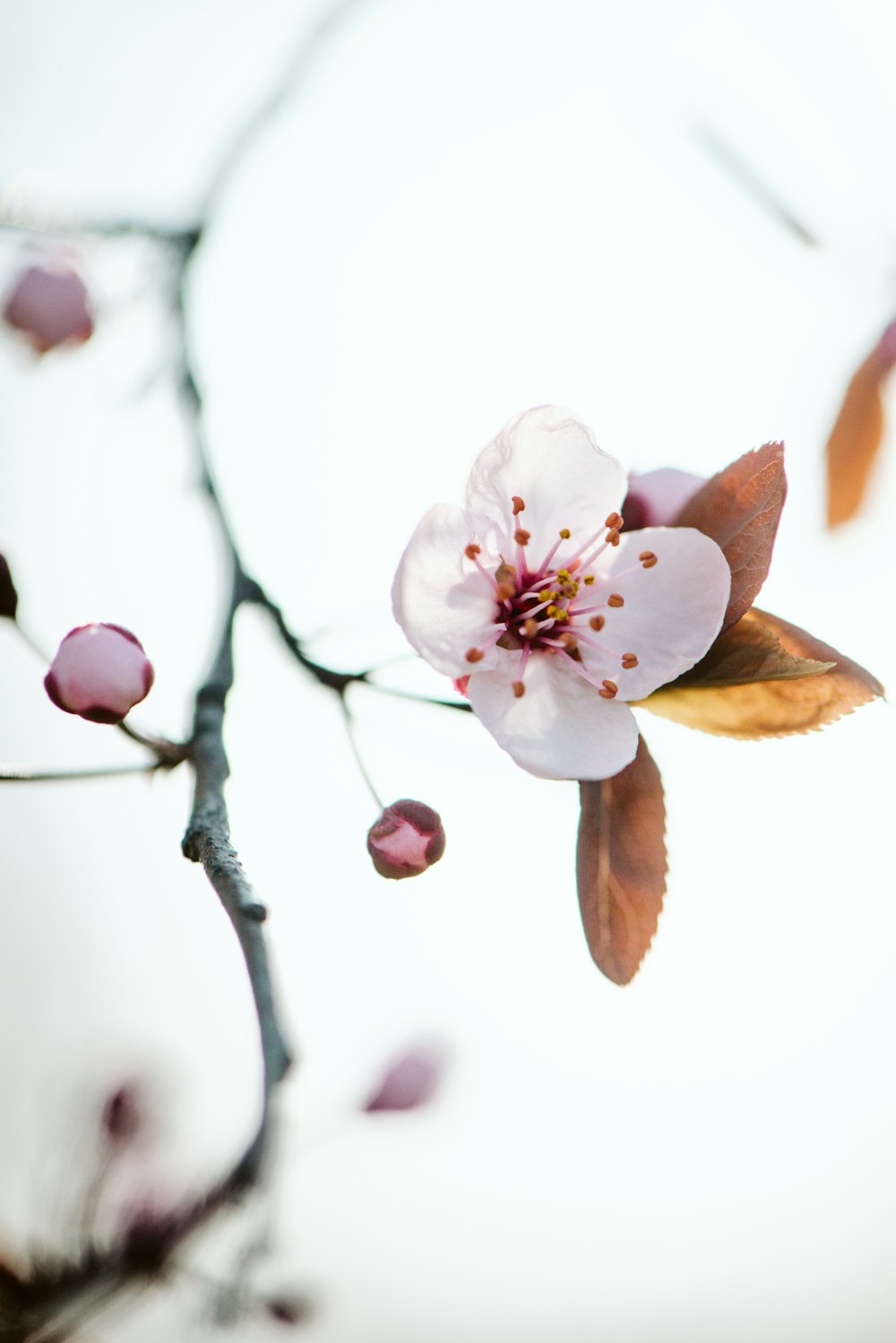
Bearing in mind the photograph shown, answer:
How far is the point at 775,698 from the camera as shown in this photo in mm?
394

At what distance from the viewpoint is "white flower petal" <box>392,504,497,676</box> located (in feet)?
1.25

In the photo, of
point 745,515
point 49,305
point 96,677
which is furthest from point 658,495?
point 49,305

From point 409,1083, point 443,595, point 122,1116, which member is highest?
point 443,595

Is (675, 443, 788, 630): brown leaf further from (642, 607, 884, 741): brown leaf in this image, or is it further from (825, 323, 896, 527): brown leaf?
(825, 323, 896, 527): brown leaf

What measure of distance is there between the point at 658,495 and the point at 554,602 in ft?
0.25

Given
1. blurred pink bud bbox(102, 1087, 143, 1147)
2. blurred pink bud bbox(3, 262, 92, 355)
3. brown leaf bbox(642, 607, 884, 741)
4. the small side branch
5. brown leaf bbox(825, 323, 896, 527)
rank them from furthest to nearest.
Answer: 1. blurred pink bud bbox(102, 1087, 143, 1147)
2. blurred pink bud bbox(3, 262, 92, 355)
3. brown leaf bbox(825, 323, 896, 527)
4. brown leaf bbox(642, 607, 884, 741)
5. the small side branch

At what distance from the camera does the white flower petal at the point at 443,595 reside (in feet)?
1.25

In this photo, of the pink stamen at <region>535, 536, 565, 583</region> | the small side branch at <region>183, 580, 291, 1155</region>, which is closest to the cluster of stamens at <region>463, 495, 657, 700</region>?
the pink stamen at <region>535, 536, 565, 583</region>

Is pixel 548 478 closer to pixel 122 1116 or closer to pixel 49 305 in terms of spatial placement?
pixel 49 305

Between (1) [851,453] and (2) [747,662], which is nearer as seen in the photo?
(2) [747,662]

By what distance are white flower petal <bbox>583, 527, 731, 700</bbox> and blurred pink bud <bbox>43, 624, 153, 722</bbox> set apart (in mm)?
209

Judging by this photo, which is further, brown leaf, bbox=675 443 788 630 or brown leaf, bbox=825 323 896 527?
brown leaf, bbox=825 323 896 527

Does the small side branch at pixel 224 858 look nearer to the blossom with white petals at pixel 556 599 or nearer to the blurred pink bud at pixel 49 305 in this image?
the blossom with white petals at pixel 556 599

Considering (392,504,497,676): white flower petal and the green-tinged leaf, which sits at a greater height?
the green-tinged leaf
